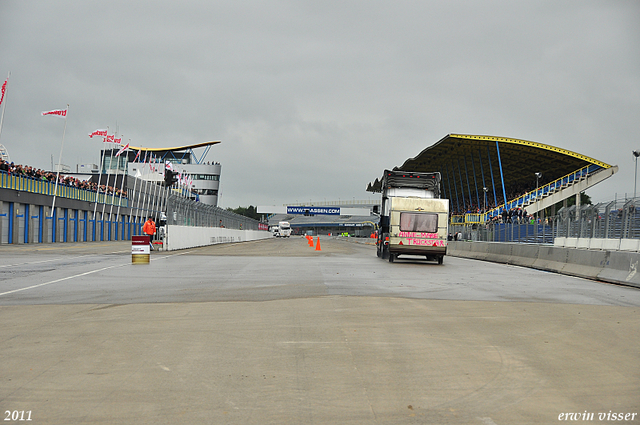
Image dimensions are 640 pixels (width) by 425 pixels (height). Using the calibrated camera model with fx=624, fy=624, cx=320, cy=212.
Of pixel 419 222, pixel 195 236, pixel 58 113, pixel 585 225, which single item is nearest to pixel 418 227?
pixel 419 222

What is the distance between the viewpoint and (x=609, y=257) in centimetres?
1766

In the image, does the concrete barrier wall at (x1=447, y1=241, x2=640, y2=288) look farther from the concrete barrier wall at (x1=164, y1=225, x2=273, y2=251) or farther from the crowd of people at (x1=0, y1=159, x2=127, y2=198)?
the crowd of people at (x1=0, y1=159, x2=127, y2=198)

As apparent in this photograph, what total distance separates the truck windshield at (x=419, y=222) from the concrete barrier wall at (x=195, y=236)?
1473 centimetres

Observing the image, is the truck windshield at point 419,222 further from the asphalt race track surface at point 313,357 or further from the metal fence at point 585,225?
the asphalt race track surface at point 313,357

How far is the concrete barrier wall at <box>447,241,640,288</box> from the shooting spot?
54.2 feet

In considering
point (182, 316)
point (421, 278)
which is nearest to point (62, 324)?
point (182, 316)

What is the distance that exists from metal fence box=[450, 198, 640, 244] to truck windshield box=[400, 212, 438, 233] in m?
5.74

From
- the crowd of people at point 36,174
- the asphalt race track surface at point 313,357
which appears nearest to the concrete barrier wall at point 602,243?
the asphalt race track surface at point 313,357

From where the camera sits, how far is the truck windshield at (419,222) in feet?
83.5

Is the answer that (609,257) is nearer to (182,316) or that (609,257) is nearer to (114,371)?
(182,316)

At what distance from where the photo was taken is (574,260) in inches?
797

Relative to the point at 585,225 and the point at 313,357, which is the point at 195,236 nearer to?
the point at 585,225

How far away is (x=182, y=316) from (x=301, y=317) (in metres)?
1.77

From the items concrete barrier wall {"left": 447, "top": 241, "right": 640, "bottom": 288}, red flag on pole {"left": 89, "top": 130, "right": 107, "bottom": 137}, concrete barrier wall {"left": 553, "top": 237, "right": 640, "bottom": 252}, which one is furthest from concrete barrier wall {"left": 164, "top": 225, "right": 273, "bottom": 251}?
concrete barrier wall {"left": 553, "top": 237, "right": 640, "bottom": 252}
